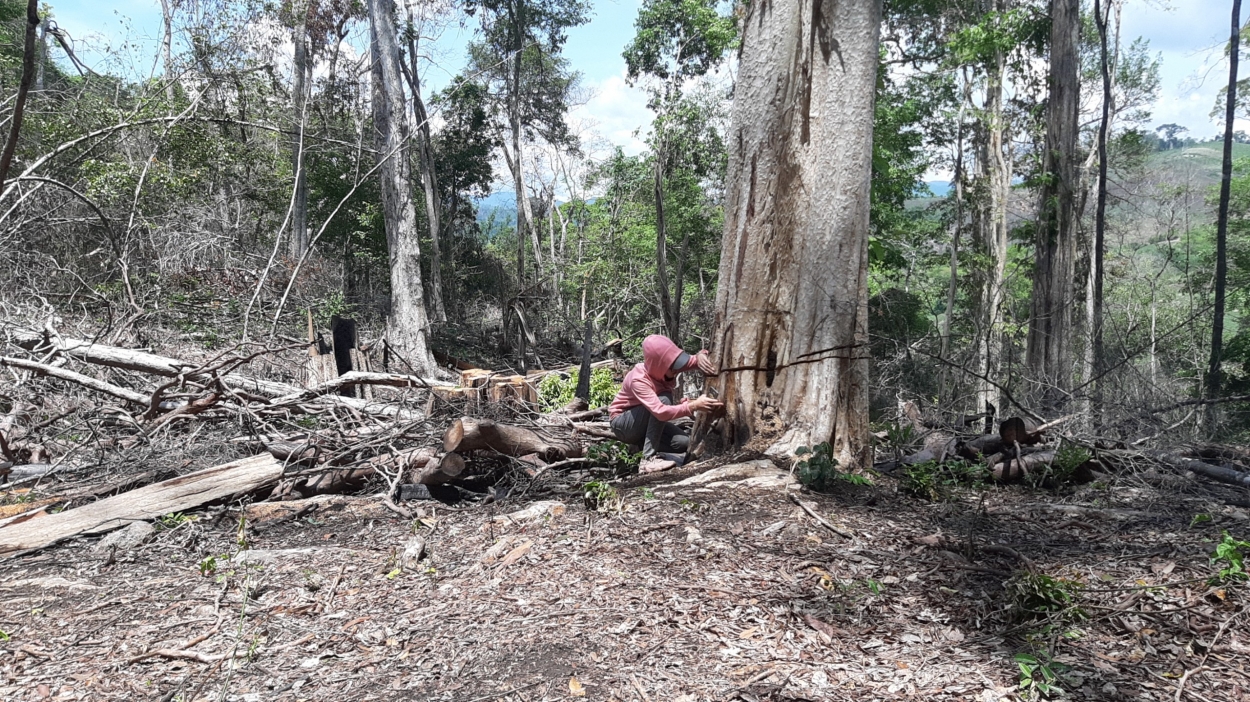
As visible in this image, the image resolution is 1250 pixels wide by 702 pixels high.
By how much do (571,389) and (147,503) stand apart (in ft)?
21.7

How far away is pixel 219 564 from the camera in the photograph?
3.92m

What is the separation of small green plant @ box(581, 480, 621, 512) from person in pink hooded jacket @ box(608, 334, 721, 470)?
3.41 feet

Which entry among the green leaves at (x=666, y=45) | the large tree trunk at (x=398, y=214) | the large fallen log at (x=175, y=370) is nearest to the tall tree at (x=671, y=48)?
the green leaves at (x=666, y=45)

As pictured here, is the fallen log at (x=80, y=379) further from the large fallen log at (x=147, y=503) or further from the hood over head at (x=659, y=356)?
the hood over head at (x=659, y=356)

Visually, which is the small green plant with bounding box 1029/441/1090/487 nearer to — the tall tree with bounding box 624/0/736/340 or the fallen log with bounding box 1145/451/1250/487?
the fallen log with bounding box 1145/451/1250/487

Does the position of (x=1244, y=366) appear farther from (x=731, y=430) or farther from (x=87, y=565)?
(x=87, y=565)

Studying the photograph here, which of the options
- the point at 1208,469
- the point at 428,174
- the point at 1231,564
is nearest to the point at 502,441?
the point at 1231,564

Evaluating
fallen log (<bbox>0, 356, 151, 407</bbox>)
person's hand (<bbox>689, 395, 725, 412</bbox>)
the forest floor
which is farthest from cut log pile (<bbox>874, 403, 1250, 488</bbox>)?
fallen log (<bbox>0, 356, 151, 407</bbox>)

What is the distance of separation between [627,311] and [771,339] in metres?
16.8

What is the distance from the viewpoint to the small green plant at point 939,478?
4.43m

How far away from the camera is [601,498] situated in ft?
14.0

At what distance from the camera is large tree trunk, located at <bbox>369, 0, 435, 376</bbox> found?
47.6ft

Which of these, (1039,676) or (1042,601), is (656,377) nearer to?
(1042,601)

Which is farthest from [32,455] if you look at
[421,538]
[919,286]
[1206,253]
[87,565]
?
[1206,253]
